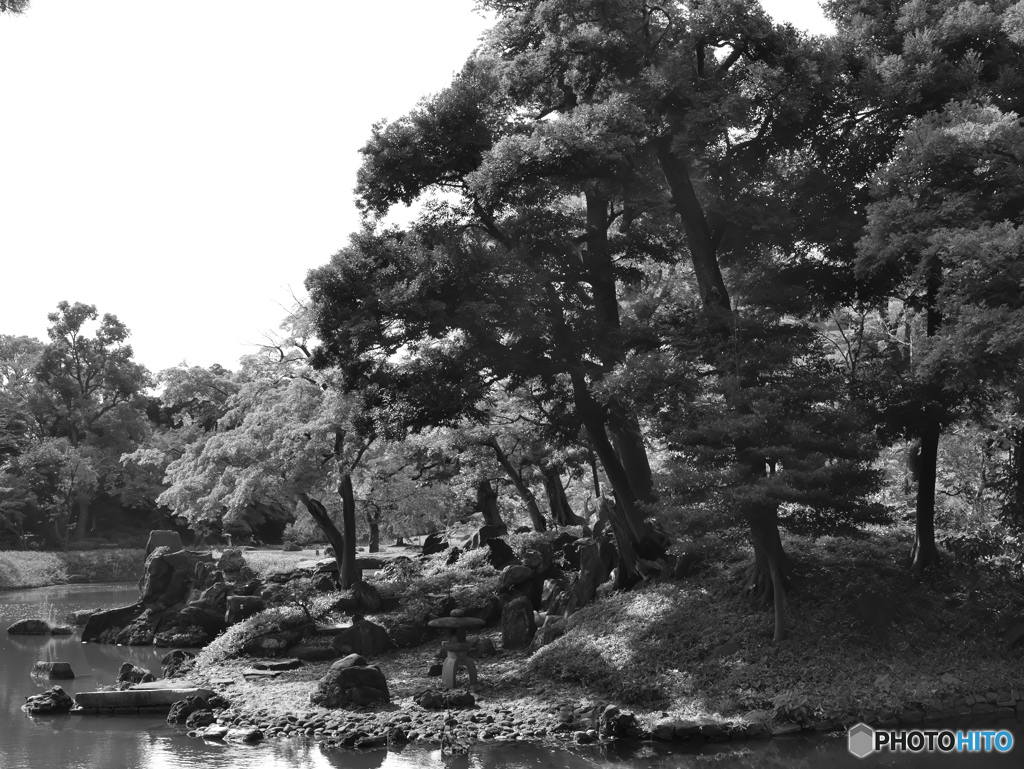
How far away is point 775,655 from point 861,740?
6.19 ft

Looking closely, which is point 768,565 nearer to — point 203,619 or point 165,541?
point 203,619

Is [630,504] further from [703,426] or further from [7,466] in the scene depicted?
[7,466]

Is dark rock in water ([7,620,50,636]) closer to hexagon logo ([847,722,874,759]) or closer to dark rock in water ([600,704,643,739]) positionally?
dark rock in water ([600,704,643,739])

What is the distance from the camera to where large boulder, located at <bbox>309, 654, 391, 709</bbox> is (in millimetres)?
13008

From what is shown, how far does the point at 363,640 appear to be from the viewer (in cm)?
1703

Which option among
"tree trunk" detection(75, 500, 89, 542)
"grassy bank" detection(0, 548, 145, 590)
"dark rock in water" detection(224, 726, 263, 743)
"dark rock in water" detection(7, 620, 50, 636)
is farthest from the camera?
"tree trunk" detection(75, 500, 89, 542)

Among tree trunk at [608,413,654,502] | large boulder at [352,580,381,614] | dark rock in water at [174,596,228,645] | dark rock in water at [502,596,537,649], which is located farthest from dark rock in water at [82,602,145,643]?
tree trunk at [608,413,654,502]

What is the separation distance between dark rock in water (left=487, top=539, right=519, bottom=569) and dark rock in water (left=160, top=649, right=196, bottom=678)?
7.53 meters

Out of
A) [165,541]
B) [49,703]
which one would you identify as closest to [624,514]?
[49,703]

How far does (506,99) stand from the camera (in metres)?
16.3

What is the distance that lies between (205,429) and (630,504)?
28438mm

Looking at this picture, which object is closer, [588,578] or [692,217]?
[692,217]

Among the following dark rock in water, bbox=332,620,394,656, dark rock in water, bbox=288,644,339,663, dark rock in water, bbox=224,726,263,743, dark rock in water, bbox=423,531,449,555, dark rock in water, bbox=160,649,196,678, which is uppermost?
dark rock in water, bbox=423,531,449,555

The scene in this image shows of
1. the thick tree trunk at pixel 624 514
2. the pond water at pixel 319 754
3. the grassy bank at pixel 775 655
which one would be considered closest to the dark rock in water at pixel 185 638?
the grassy bank at pixel 775 655
